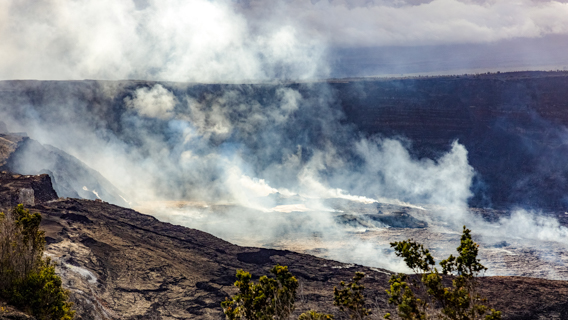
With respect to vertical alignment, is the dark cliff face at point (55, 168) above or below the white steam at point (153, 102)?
below

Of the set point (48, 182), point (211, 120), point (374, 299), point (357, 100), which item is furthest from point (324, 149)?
point (374, 299)

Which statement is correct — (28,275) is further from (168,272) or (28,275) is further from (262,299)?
(168,272)

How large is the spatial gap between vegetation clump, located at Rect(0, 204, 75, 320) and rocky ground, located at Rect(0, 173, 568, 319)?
389cm

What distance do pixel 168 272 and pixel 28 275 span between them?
39.3 ft

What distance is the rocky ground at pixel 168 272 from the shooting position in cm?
2308

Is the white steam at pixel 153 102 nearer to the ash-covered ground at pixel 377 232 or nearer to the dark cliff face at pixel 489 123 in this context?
the ash-covered ground at pixel 377 232

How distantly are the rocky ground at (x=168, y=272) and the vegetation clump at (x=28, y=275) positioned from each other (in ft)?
12.8

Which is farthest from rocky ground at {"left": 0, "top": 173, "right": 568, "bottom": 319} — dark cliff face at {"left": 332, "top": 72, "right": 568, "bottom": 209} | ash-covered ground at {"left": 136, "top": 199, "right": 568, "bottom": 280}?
dark cliff face at {"left": 332, "top": 72, "right": 568, "bottom": 209}

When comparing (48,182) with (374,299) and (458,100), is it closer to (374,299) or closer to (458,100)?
(374,299)

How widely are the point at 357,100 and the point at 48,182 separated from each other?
162 ft

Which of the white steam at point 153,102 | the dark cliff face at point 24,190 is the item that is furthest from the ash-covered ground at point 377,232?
the white steam at point 153,102

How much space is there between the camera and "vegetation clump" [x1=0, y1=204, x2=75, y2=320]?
47.5 ft

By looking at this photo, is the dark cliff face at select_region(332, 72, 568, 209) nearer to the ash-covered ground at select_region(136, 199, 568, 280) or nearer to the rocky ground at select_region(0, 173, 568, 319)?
the ash-covered ground at select_region(136, 199, 568, 280)

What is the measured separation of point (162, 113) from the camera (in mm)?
66625
